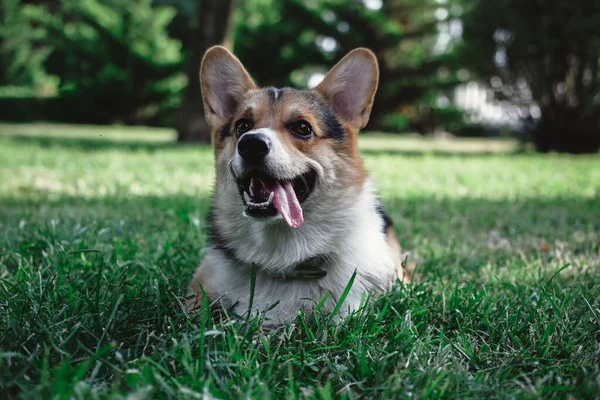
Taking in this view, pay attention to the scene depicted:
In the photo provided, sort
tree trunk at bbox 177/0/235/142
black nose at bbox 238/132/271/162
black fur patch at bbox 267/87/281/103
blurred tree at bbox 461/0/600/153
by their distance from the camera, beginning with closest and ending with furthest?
1. black nose at bbox 238/132/271/162
2. black fur patch at bbox 267/87/281/103
3. tree trunk at bbox 177/0/235/142
4. blurred tree at bbox 461/0/600/153

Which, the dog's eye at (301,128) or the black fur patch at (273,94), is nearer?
the dog's eye at (301,128)

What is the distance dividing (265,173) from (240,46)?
1757cm

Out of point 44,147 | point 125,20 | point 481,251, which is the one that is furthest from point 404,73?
point 481,251

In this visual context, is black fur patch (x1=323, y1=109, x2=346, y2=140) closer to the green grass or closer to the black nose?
the black nose

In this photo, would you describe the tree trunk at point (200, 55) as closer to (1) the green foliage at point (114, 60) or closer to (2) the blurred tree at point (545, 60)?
(2) the blurred tree at point (545, 60)

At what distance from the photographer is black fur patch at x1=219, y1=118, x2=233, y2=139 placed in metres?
2.69

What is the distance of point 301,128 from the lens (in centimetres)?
255

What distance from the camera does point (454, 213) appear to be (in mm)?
4824

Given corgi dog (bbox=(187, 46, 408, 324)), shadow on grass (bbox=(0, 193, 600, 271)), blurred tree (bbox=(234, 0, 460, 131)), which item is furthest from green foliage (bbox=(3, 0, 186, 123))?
corgi dog (bbox=(187, 46, 408, 324))

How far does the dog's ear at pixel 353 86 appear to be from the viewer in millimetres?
2689

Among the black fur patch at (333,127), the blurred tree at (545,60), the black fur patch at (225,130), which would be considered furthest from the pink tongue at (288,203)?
the blurred tree at (545,60)

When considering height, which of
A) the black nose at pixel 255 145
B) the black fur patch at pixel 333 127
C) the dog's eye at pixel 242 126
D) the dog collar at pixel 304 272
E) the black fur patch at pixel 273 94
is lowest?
the dog collar at pixel 304 272

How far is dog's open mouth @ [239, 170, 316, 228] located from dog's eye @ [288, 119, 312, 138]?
0.75 feet

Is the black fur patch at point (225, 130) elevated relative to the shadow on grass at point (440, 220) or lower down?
elevated
